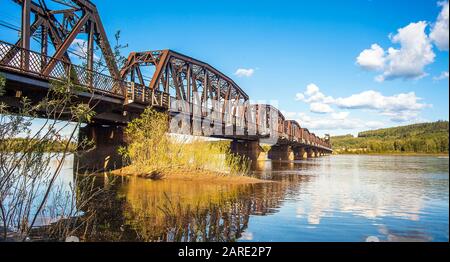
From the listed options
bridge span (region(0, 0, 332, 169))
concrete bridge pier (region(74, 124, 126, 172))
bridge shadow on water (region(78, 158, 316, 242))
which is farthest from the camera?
concrete bridge pier (region(74, 124, 126, 172))

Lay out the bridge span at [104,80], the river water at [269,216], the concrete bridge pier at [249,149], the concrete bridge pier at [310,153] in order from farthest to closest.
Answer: the concrete bridge pier at [310,153] < the concrete bridge pier at [249,149] < the bridge span at [104,80] < the river water at [269,216]

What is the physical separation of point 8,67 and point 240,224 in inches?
475

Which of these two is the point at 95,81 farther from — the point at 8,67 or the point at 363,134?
the point at 363,134

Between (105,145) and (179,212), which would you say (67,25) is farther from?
(179,212)

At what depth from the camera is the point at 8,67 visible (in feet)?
49.1

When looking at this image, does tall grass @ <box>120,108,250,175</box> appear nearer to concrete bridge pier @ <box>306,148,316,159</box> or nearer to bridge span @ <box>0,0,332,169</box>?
bridge span @ <box>0,0,332,169</box>

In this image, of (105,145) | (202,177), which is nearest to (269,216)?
(202,177)

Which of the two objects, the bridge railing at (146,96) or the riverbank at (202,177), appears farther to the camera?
the bridge railing at (146,96)

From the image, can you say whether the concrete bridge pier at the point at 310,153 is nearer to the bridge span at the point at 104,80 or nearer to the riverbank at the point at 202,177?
the bridge span at the point at 104,80

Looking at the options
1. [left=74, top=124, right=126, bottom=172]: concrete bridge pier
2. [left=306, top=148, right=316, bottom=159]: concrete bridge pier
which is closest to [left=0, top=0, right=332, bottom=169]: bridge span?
[left=74, top=124, right=126, bottom=172]: concrete bridge pier

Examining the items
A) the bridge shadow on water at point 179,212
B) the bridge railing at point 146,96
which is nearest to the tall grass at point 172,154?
the bridge railing at point 146,96

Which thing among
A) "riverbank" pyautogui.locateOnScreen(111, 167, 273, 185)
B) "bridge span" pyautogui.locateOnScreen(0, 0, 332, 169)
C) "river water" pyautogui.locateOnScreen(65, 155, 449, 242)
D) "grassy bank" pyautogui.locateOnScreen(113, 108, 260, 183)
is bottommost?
"river water" pyautogui.locateOnScreen(65, 155, 449, 242)
